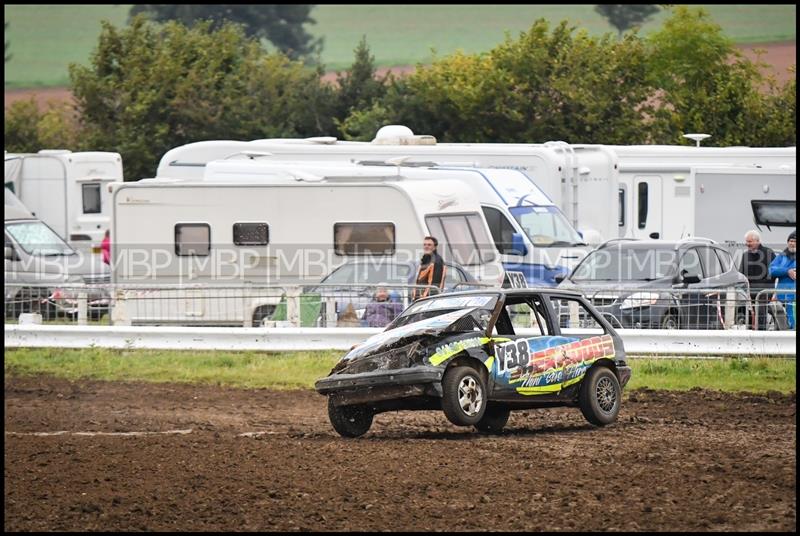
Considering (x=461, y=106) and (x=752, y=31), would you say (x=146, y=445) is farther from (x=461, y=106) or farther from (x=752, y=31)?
(x=752, y=31)

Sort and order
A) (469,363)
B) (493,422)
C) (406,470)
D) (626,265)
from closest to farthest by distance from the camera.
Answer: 1. (406,470)
2. (469,363)
3. (493,422)
4. (626,265)

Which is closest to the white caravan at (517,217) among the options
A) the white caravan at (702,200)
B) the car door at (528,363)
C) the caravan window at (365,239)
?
the caravan window at (365,239)

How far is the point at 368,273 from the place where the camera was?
20359 millimetres

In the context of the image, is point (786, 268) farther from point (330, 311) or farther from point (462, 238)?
point (330, 311)

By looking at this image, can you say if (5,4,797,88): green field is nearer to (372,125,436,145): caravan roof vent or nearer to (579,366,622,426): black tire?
(372,125,436,145): caravan roof vent

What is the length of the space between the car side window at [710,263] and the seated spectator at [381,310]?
16.4 feet

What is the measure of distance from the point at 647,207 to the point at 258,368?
11.9 m

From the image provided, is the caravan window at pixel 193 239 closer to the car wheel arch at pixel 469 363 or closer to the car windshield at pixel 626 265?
the car windshield at pixel 626 265

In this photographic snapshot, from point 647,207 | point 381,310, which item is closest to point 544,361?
point 381,310

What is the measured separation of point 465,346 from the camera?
12164 millimetres

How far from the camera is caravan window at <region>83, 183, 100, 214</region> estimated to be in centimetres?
3281

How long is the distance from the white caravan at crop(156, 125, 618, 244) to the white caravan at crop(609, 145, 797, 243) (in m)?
1.38

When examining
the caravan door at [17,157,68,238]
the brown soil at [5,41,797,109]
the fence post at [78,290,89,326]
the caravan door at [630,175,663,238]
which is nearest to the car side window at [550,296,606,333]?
the fence post at [78,290,89,326]

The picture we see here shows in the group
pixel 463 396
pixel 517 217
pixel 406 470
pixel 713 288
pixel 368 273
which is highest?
pixel 517 217
